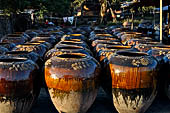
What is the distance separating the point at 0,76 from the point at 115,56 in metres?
1.66

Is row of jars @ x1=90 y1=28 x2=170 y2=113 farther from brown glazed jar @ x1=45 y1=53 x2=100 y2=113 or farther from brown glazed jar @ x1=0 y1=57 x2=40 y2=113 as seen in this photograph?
brown glazed jar @ x1=0 y1=57 x2=40 y2=113

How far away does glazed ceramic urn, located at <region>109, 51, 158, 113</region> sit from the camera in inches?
133

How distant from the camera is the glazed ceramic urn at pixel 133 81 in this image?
133 inches

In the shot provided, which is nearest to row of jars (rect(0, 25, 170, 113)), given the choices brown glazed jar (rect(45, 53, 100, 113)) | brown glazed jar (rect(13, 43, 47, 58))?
brown glazed jar (rect(45, 53, 100, 113))

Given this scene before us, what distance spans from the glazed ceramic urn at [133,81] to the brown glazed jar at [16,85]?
120 centimetres

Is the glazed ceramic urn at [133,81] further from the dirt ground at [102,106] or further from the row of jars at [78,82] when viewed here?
the dirt ground at [102,106]

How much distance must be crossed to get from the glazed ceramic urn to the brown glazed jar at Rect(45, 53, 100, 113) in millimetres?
308

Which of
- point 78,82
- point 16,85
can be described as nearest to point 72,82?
point 78,82

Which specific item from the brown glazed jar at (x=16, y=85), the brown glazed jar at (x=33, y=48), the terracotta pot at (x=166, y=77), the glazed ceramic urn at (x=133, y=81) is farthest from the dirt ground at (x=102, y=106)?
the brown glazed jar at (x=33, y=48)

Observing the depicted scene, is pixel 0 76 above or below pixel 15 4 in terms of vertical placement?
below

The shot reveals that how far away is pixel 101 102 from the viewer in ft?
14.1

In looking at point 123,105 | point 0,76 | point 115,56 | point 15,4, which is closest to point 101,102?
point 123,105

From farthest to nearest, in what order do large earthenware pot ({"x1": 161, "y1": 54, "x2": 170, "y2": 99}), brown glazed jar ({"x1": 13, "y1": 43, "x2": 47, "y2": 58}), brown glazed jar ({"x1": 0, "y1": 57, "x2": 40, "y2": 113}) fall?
brown glazed jar ({"x1": 13, "y1": 43, "x2": 47, "y2": 58})
large earthenware pot ({"x1": 161, "y1": 54, "x2": 170, "y2": 99})
brown glazed jar ({"x1": 0, "y1": 57, "x2": 40, "y2": 113})

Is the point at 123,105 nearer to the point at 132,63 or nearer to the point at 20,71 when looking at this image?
the point at 132,63
